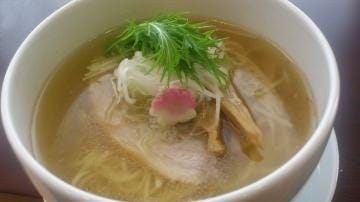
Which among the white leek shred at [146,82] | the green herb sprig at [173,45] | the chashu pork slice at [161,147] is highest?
the green herb sprig at [173,45]

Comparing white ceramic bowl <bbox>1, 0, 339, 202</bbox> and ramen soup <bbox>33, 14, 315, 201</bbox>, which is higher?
white ceramic bowl <bbox>1, 0, 339, 202</bbox>

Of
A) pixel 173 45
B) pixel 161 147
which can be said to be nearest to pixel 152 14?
pixel 173 45

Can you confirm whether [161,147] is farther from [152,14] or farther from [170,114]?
[152,14]

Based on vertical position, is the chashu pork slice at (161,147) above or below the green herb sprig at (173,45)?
below

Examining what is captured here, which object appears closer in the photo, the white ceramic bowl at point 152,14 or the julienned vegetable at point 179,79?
the white ceramic bowl at point 152,14

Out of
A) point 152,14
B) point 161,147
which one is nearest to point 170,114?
point 161,147

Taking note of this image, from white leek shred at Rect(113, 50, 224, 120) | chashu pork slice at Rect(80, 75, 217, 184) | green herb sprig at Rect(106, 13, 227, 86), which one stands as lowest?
chashu pork slice at Rect(80, 75, 217, 184)

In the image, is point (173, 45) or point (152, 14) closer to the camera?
point (173, 45)
